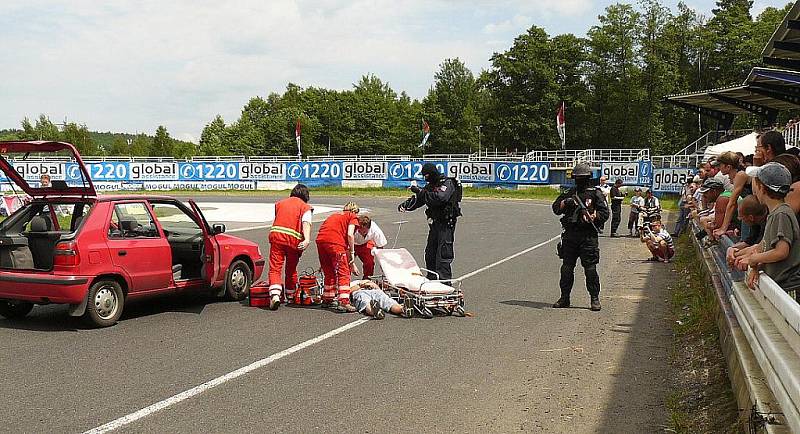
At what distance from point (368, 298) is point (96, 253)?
3163 mm

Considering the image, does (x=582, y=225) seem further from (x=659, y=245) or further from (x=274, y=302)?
(x=659, y=245)

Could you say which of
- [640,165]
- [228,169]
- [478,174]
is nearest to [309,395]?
[640,165]

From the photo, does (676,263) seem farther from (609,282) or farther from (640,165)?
(640,165)

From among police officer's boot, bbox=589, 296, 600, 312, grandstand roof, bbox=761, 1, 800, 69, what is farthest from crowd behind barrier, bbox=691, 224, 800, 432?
grandstand roof, bbox=761, 1, 800, 69

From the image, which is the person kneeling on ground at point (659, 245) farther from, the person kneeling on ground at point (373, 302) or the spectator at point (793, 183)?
the spectator at point (793, 183)

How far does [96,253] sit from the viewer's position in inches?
358

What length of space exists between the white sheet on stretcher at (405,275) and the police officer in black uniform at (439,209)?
0.60m

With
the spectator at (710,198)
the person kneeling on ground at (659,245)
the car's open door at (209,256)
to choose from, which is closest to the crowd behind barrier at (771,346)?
the spectator at (710,198)

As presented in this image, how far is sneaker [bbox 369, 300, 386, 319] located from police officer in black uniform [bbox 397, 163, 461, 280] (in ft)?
4.30

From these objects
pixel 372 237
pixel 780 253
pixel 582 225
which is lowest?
pixel 372 237

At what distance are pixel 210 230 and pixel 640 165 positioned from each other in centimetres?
3868

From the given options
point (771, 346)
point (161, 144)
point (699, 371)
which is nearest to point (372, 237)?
point (699, 371)

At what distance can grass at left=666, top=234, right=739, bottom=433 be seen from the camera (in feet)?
19.3

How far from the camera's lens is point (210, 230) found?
420 inches
